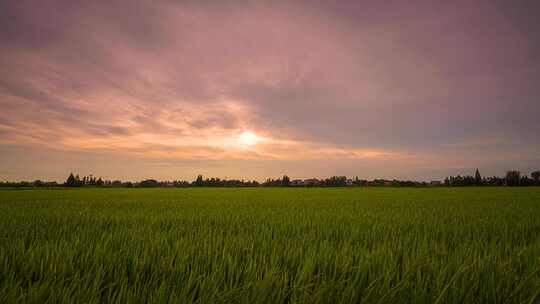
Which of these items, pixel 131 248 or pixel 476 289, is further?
pixel 131 248

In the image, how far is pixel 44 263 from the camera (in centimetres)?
192

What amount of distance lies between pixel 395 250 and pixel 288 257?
1142 millimetres

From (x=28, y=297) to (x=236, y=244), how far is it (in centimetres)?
175

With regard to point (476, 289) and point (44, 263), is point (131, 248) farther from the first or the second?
point (476, 289)

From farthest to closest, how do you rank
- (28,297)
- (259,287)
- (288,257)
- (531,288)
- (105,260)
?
1. (288,257)
2. (105,260)
3. (531,288)
4. (259,287)
5. (28,297)

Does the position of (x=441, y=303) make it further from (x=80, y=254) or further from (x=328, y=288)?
(x=80, y=254)

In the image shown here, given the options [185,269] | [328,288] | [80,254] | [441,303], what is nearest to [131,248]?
[80,254]

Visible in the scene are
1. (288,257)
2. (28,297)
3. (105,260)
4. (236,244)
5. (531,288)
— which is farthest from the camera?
(236,244)

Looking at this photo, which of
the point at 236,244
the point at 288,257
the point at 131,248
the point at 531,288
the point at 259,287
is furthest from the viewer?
the point at 236,244

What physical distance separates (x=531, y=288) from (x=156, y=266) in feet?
8.09

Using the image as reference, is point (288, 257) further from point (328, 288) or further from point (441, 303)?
point (441, 303)

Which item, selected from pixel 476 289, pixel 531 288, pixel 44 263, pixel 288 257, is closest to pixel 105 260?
pixel 44 263

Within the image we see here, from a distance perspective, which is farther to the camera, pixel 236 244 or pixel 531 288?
pixel 236 244

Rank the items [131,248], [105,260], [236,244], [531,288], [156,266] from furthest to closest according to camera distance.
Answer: [236,244] → [131,248] → [105,260] → [156,266] → [531,288]
